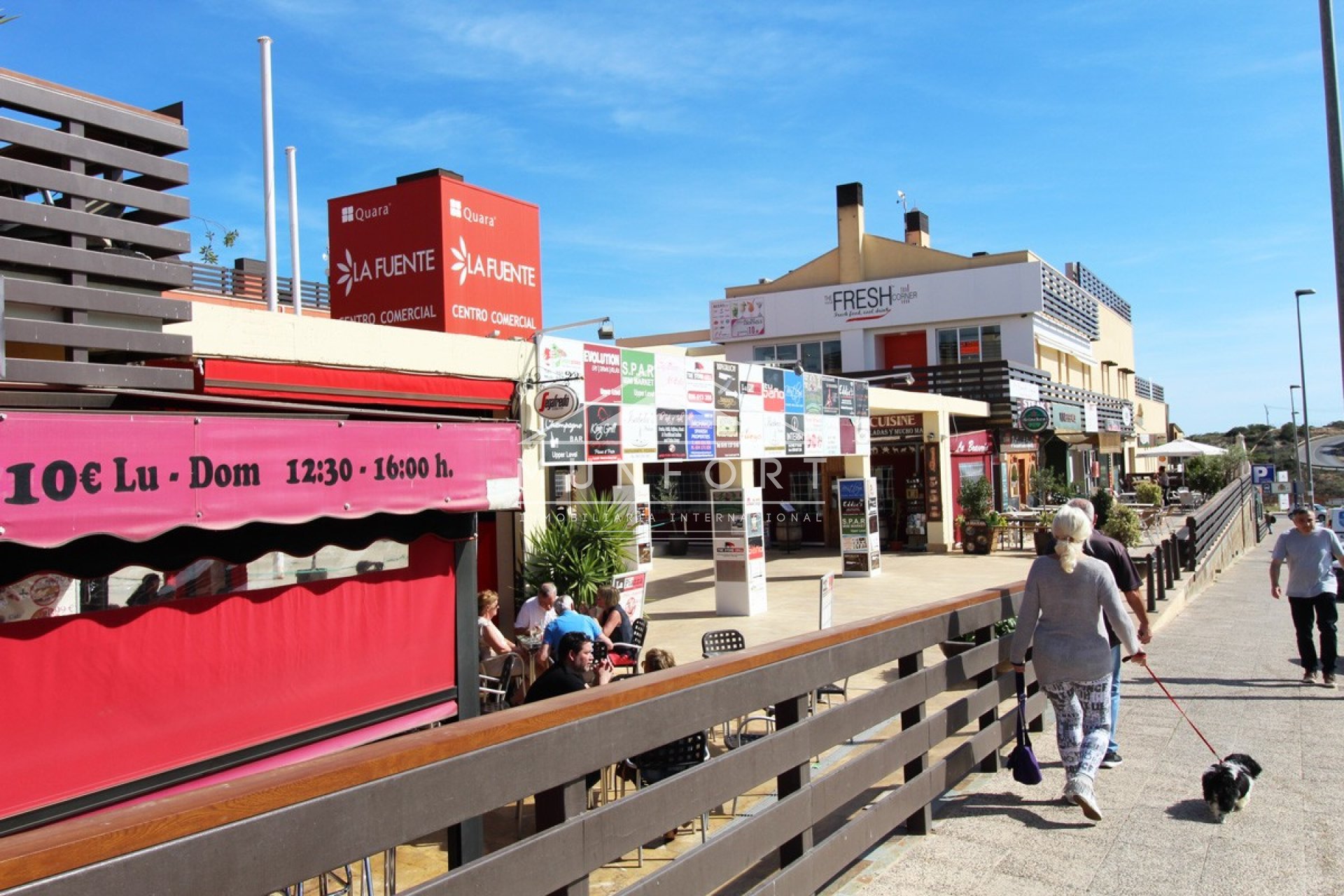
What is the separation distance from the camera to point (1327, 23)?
977 cm

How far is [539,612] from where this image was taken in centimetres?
938

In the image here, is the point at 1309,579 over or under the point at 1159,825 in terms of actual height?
over

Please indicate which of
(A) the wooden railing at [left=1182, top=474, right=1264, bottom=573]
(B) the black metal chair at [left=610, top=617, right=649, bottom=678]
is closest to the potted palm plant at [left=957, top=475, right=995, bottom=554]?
(A) the wooden railing at [left=1182, top=474, right=1264, bottom=573]

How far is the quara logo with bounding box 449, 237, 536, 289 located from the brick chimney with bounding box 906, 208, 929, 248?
89.9 ft

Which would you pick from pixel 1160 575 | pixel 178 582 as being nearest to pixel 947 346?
pixel 1160 575

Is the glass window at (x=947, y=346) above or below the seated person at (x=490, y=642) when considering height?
above

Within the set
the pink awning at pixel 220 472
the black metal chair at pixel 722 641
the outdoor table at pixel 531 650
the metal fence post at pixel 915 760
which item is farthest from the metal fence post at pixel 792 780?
the black metal chair at pixel 722 641

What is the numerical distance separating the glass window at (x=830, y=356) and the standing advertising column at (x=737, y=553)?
809 inches

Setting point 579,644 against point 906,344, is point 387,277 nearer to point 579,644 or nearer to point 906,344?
point 579,644

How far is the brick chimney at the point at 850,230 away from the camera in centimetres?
3538

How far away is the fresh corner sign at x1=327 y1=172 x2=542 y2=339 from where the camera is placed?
13.0 m

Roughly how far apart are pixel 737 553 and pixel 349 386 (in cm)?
742

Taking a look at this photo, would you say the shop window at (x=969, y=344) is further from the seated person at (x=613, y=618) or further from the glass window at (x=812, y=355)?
the seated person at (x=613, y=618)

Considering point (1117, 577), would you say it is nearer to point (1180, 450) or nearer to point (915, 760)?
point (915, 760)
